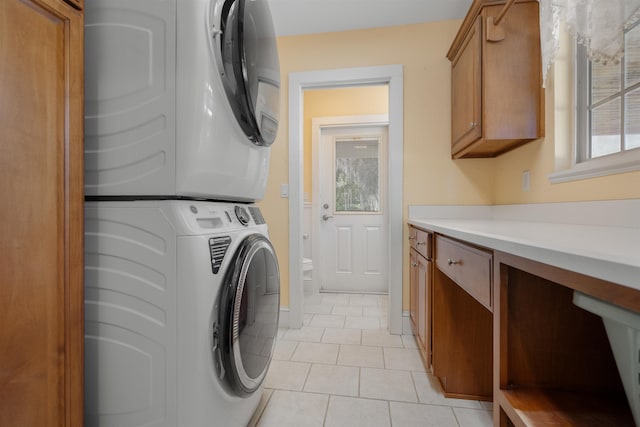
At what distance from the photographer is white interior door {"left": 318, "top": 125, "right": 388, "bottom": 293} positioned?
336 centimetres

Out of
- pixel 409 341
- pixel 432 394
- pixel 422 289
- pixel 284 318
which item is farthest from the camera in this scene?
pixel 284 318

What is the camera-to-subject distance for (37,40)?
0.74 meters

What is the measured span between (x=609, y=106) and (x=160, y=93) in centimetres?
176

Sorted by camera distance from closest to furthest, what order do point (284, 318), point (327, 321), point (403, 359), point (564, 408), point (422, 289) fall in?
1. point (564, 408)
2. point (422, 289)
3. point (403, 359)
4. point (284, 318)
5. point (327, 321)

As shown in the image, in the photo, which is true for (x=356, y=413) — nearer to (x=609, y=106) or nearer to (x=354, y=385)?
(x=354, y=385)

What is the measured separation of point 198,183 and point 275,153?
1557mm

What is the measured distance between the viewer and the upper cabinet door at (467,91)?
1.64 meters

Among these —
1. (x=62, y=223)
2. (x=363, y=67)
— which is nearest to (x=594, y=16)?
(x=363, y=67)

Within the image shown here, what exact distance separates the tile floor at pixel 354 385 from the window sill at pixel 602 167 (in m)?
1.10

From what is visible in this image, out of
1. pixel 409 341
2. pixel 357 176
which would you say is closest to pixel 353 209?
pixel 357 176

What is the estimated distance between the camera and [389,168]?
229 cm

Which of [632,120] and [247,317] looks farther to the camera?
[632,120]

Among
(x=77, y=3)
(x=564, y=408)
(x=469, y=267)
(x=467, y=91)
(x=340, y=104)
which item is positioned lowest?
(x=564, y=408)

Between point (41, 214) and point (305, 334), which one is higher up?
point (41, 214)
